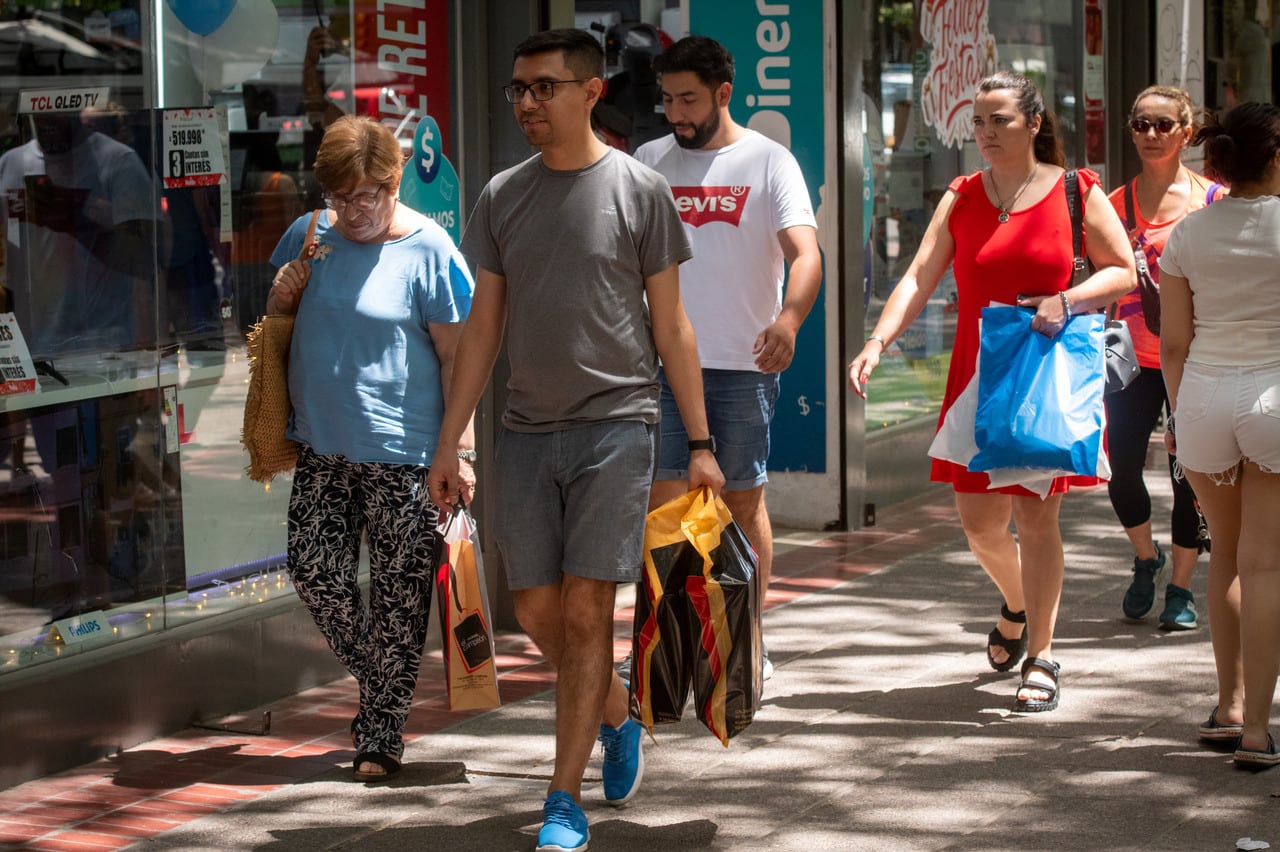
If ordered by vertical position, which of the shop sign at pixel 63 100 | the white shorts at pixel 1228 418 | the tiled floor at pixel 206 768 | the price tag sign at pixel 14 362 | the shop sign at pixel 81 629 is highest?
the shop sign at pixel 63 100

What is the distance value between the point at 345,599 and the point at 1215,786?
257cm

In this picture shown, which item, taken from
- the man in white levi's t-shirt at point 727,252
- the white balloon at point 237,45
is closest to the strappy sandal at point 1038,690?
the man in white levi's t-shirt at point 727,252

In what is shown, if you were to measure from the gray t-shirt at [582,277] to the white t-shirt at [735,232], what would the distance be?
138 centimetres

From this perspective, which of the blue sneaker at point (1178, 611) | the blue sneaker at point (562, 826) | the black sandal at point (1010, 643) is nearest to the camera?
the blue sneaker at point (562, 826)

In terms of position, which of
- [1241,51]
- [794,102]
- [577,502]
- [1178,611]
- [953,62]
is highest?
[1241,51]

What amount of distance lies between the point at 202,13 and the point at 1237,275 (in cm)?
347

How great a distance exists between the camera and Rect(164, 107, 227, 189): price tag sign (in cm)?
616

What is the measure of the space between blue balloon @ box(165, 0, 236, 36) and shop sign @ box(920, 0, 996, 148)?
531 centimetres

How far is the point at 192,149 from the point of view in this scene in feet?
20.4

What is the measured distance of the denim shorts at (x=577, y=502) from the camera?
475 cm

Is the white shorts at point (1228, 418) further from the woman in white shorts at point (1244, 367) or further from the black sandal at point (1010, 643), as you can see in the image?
the black sandal at point (1010, 643)

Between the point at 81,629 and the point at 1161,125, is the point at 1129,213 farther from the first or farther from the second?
the point at 81,629

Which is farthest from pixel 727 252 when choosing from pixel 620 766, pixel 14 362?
pixel 14 362

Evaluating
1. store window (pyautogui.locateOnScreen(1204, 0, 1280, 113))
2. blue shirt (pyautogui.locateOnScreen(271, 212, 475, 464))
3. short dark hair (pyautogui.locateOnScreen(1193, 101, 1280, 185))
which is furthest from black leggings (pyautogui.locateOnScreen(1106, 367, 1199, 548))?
store window (pyautogui.locateOnScreen(1204, 0, 1280, 113))
